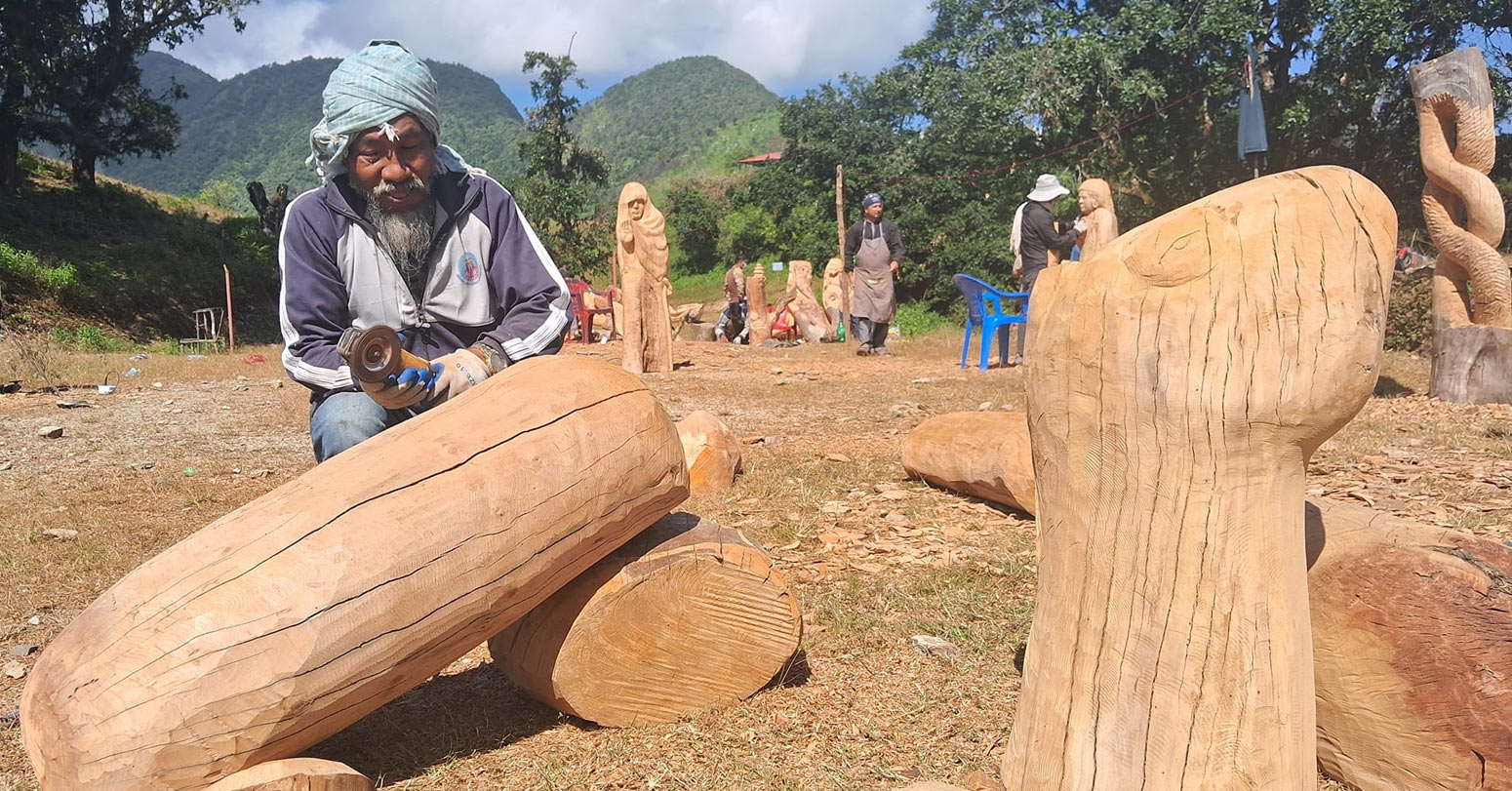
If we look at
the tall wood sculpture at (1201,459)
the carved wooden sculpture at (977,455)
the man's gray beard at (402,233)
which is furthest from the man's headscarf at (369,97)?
the carved wooden sculpture at (977,455)

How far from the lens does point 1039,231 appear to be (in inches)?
403

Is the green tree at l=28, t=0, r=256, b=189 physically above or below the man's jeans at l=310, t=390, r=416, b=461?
above

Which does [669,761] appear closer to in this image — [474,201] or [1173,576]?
[1173,576]

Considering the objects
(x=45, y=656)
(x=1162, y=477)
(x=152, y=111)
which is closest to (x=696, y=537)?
(x=1162, y=477)

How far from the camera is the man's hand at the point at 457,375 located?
2.74m

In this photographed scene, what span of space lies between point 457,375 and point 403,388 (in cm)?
24

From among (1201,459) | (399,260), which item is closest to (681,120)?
(399,260)

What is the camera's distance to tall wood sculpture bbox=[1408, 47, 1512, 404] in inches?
279

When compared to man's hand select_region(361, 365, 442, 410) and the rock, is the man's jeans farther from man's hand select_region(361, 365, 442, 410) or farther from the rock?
the rock

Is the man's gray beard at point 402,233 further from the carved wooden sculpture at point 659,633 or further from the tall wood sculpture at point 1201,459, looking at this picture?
the tall wood sculpture at point 1201,459

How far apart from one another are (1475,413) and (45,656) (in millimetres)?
8277

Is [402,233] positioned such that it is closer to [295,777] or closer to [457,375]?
[457,375]

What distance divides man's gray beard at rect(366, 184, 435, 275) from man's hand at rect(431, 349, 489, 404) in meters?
0.34

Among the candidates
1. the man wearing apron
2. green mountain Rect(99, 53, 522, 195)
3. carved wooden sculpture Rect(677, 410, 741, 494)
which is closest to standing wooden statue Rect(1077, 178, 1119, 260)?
the man wearing apron
